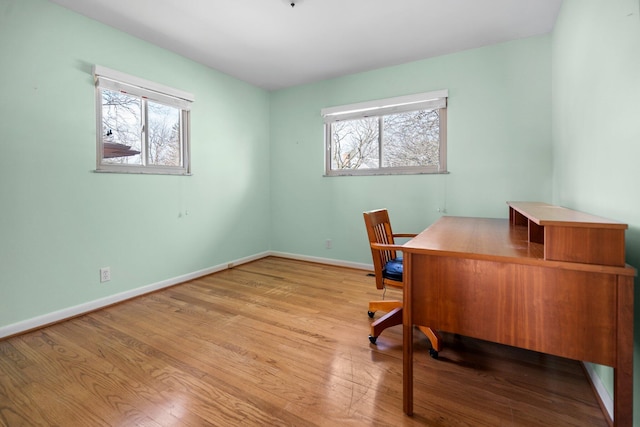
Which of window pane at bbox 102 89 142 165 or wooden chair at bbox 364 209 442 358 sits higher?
window pane at bbox 102 89 142 165

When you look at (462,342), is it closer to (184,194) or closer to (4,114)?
(184,194)

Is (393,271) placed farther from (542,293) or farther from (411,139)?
(411,139)

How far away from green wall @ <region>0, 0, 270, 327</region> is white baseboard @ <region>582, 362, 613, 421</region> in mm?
3425

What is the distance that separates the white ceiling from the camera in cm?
229

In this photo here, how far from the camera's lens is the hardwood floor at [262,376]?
51.4 inches

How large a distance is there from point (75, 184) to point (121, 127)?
0.68 m

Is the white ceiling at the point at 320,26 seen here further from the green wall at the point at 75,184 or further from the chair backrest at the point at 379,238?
the chair backrest at the point at 379,238

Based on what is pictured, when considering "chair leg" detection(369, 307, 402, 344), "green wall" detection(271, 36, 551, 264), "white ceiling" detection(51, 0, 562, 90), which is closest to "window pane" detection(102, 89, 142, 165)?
"white ceiling" detection(51, 0, 562, 90)

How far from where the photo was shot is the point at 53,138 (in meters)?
2.24

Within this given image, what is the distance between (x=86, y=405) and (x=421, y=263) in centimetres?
172

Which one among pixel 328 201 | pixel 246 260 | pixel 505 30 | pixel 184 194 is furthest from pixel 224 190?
pixel 505 30

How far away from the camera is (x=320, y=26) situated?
2592mm

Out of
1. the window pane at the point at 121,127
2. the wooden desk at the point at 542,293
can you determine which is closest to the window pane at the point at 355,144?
the window pane at the point at 121,127

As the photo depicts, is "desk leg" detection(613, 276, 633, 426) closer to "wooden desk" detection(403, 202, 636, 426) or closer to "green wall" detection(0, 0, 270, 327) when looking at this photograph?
"wooden desk" detection(403, 202, 636, 426)
